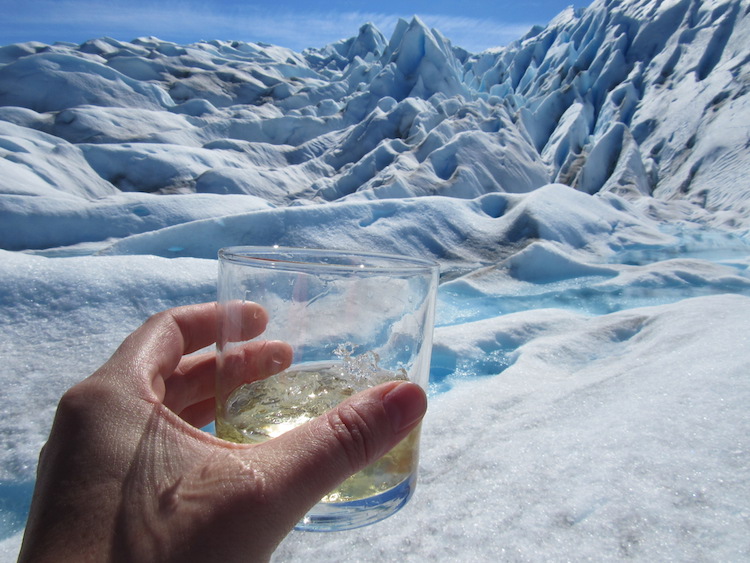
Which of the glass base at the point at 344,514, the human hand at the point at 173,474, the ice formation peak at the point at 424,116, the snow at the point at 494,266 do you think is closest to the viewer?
the human hand at the point at 173,474

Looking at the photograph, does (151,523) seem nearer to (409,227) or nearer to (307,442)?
(307,442)

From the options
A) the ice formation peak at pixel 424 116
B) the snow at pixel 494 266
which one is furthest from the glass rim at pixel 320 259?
the ice formation peak at pixel 424 116

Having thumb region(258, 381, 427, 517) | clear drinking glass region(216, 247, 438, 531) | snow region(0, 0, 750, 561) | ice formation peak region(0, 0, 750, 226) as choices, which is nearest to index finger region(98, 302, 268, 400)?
clear drinking glass region(216, 247, 438, 531)

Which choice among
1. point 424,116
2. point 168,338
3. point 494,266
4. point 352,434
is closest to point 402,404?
point 352,434

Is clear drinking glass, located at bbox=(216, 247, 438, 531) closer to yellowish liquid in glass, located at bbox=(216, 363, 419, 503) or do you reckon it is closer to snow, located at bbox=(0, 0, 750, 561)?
yellowish liquid in glass, located at bbox=(216, 363, 419, 503)

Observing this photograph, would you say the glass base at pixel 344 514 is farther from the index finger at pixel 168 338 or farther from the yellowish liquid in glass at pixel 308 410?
the index finger at pixel 168 338

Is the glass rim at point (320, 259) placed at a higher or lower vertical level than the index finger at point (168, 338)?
higher

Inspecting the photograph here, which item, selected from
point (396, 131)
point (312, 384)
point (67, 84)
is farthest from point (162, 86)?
point (312, 384)
